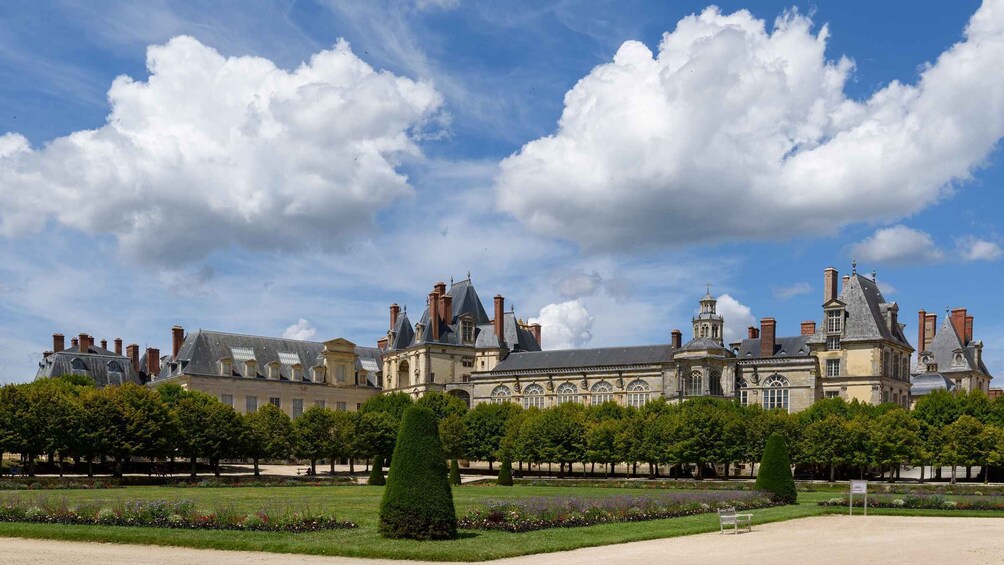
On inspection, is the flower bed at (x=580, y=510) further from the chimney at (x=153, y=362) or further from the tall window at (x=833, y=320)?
the chimney at (x=153, y=362)

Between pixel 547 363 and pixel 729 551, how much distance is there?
6027cm

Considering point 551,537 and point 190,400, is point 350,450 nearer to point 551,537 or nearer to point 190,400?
point 190,400

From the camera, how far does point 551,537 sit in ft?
72.3

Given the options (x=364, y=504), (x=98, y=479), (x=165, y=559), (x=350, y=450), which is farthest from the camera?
(x=350, y=450)

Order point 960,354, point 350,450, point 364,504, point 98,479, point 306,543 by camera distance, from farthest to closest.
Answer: point 960,354
point 350,450
point 98,479
point 364,504
point 306,543

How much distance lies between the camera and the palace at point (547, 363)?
234 feet

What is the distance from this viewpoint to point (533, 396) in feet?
260

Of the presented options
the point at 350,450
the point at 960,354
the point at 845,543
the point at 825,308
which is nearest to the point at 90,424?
the point at 350,450

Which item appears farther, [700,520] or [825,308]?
[825,308]

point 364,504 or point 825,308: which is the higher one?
point 825,308

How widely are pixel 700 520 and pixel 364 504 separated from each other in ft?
34.3

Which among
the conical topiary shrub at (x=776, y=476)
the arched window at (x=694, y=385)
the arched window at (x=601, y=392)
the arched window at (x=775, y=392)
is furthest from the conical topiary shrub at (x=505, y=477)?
the arched window at (x=775, y=392)

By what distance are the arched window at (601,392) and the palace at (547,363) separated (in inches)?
2.9

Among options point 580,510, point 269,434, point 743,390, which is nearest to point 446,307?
point 743,390
